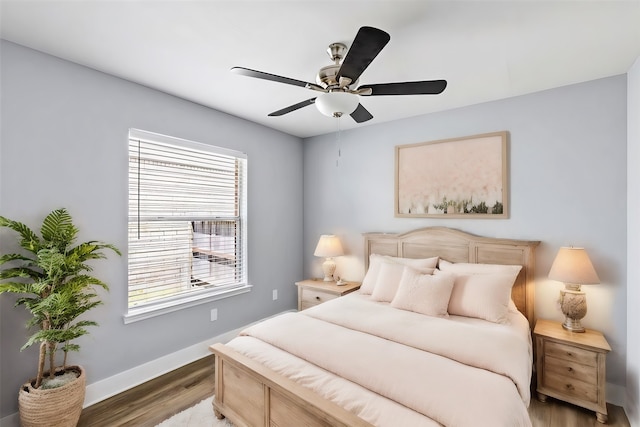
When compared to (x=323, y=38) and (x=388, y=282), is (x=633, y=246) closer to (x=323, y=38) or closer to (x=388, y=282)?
(x=388, y=282)

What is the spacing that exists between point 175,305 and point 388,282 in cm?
206

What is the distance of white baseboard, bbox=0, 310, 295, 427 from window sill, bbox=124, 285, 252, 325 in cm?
43

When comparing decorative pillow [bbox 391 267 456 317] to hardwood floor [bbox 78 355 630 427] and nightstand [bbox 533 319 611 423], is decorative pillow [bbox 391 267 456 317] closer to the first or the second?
nightstand [bbox 533 319 611 423]

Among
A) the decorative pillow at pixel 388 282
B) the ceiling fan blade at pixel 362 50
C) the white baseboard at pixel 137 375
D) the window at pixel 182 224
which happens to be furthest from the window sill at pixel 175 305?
the ceiling fan blade at pixel 362 50

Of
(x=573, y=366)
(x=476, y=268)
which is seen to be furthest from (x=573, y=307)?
(x=476, y=268)

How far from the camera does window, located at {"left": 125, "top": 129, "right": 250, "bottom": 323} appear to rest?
2699mm

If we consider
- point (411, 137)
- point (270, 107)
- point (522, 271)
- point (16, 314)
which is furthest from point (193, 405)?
point (411, 137)

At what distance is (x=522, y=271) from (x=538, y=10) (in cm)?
205

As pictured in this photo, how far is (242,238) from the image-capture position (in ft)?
12.0

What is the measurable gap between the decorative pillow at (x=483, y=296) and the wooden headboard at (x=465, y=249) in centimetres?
28

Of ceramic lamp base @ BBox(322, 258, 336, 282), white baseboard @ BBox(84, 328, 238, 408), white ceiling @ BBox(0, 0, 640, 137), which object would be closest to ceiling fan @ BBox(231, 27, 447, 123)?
white ceiling @ BBox(0, 0, 640, 137)

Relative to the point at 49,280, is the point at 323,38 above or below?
above

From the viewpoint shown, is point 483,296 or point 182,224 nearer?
point 483,296

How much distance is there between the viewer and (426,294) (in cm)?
252
